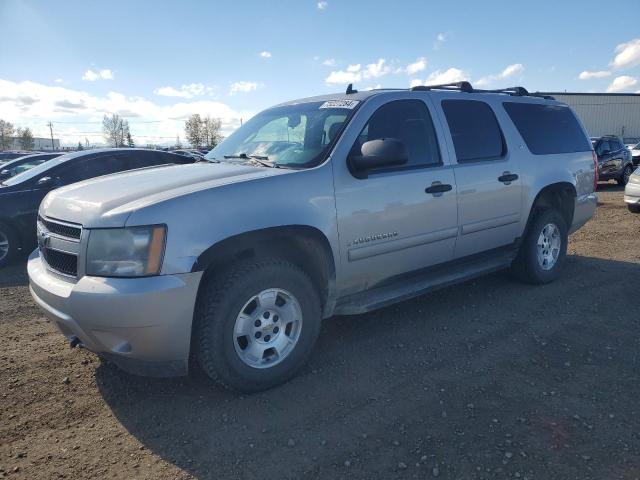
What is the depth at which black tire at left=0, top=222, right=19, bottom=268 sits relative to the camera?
22.4 feet

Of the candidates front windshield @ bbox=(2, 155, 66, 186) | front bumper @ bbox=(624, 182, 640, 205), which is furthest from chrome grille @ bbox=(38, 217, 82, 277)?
front bumper @ bbox=(624, 182, 640, 205)

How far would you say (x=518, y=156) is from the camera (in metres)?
4.80

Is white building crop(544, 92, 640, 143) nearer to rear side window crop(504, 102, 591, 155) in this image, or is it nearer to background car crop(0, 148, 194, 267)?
rear side window crop(504, 102, 591, 155)

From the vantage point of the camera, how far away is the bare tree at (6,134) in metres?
66.3

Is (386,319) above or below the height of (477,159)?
below

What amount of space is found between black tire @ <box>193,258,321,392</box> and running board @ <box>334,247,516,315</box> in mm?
512

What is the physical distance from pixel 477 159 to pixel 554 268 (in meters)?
1.95

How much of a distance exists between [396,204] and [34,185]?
5932 millimetres

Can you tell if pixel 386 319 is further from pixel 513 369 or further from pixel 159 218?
pixel 159 218

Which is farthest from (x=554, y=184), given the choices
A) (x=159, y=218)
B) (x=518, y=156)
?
(x=159, y=218)

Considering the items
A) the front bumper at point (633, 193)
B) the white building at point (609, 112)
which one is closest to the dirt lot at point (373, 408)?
the front bumper at point (633, 193)

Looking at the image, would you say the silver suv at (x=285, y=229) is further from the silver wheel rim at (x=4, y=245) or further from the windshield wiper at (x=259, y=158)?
the silver wheel rim at (x=4, y=245)

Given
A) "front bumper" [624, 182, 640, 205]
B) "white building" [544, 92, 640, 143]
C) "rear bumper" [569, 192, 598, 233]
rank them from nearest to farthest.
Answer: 1. "rear bumper" [569, 192, 598, 233]
2. "front bumper" [624, 182, 640, 205]
3. "white building" [544, 92, 640, 143]

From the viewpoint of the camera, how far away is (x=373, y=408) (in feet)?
9.75
